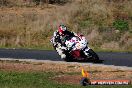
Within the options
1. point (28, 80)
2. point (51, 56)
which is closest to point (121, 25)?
point (51, 56)

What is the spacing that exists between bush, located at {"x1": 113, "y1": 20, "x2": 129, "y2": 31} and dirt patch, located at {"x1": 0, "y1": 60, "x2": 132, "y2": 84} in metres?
17.2

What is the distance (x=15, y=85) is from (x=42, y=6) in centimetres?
3814

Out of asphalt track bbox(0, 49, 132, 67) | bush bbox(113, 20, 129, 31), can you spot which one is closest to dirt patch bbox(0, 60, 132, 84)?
asphalt track bbox(0, 49, 132, 67)

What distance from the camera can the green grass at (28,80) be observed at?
1658 cm

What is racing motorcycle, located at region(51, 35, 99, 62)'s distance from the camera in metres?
24.0

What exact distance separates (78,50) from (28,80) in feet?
20.8

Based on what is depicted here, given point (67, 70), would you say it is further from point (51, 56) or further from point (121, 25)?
point (121, 25)

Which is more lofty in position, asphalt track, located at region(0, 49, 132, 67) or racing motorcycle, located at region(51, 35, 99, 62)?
racing motorcycle, located at region(51, 35, 99, 62)

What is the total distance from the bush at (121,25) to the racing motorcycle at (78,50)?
51.5ft

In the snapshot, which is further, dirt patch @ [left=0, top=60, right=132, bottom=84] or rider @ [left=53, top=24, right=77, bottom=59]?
rider @ [left=53, top=24, right=77, bottom=59]

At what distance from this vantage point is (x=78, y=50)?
24.1 meters

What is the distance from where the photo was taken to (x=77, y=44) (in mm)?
24094

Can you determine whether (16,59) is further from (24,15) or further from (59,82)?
(24,15)

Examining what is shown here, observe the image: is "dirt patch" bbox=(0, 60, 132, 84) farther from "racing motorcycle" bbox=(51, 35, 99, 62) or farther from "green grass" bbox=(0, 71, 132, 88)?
"racing motorcycle" bbox=(51, 35, 99, 62)
